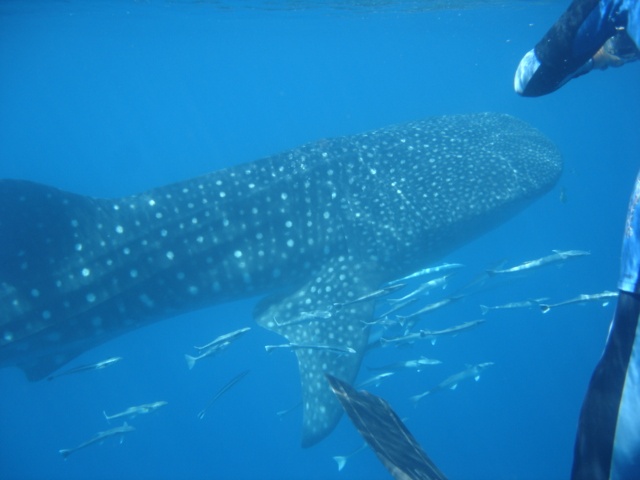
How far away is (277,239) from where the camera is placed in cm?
683

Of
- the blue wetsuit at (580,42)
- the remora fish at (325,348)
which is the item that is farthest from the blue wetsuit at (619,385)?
the remora fish at (325,348)

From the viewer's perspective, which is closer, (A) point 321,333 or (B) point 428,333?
(B) point 428,333

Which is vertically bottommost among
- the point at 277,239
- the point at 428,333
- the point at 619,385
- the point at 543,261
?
the point at 428,333

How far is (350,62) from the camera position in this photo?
71500 mm

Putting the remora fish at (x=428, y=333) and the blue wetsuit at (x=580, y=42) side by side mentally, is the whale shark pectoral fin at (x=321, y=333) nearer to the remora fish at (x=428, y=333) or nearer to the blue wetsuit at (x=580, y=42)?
the remora fish at (x=428, y=333)

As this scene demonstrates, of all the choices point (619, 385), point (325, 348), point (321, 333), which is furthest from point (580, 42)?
point (321, 333)

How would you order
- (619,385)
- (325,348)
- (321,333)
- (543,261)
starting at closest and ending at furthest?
(619,385) → (325,348) → (543,261) → (321,333)

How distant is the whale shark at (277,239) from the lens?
19.0ft

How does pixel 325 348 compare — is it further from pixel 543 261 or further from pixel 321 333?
pixel 543 261

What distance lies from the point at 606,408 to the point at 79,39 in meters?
40.2

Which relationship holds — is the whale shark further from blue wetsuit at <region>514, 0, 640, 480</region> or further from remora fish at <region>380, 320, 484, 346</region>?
blue wetsuit at <region>514, 0, 640, 480</region>

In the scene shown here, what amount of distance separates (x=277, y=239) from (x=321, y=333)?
1574 mm

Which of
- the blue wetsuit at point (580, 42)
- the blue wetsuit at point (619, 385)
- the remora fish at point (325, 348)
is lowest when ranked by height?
the remora fish at point (325, 348)

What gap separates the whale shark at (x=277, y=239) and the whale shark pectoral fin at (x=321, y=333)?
0.7 inches
